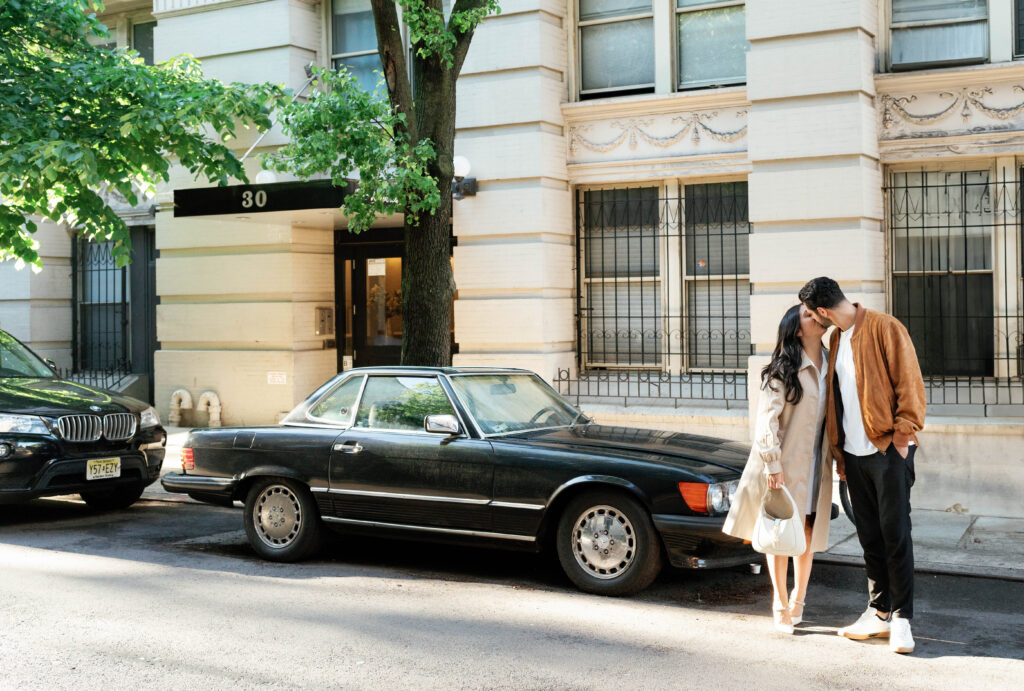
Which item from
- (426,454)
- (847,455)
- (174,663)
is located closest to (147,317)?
(426,454)

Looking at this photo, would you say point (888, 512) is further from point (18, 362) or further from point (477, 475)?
point (18, 362)

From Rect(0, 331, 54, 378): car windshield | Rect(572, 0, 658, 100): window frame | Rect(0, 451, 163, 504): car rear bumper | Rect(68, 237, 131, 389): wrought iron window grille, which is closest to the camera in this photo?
Rect(0, 451, 163, 504): car rear bumper

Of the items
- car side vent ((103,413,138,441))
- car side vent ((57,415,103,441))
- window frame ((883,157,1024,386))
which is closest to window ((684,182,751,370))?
window frame ((883,157,1024,386))

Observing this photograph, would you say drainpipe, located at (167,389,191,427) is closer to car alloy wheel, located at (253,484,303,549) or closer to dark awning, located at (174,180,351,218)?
dark awning, located at (174,180,351,218)

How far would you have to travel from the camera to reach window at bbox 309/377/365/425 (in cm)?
806

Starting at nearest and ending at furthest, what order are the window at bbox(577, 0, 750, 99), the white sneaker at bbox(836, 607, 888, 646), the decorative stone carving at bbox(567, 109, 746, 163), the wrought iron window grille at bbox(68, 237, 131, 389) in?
the white sneaker at bbox(836, 607, 888, 646)
the decorative stone carving at bbox(567, 109, 746, 163)
the window at bbox(577, 0, 750, 99)
the wrought iron window grille at bbox(68, 237, 131, 389)

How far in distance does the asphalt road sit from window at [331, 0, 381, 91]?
8.03 m

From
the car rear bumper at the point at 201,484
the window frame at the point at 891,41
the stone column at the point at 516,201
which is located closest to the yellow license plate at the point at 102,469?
the car rear bumper at the point at 201,484

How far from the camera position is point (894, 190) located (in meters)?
11.4

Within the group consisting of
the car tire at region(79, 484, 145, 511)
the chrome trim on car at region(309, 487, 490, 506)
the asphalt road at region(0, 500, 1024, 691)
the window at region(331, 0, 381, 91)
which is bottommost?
the asphalt road at region(0, 500, 1024, 691)

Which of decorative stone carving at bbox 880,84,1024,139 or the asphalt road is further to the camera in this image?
decorative stone carving at bbox 880,84,1024,139

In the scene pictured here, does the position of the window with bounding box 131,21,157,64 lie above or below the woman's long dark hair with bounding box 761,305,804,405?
above

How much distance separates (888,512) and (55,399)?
743 cm

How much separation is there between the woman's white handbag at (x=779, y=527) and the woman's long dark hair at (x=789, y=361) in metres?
0.53
